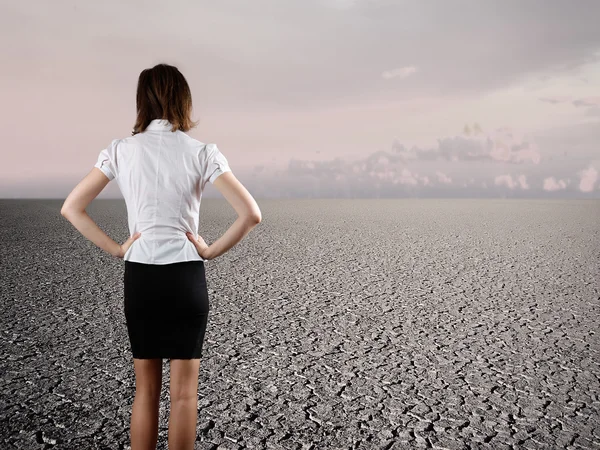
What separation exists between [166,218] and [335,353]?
2024 millimetres

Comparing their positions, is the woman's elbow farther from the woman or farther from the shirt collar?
the shirt collar

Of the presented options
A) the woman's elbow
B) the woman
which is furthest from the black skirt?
the woman's elbow

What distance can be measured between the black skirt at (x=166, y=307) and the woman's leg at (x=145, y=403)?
58mm

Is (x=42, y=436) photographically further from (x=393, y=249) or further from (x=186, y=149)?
(x=393, y=249)

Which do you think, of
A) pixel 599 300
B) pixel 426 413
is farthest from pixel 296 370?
pixel 599 300

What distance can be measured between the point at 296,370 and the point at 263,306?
1.56 meters

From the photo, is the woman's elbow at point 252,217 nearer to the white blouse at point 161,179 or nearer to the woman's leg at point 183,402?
the white blouse at point 161,179

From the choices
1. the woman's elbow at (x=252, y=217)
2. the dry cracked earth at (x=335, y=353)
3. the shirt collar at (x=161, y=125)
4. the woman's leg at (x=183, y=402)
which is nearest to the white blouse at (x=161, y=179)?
the shirt collar at (x=161, y=125)

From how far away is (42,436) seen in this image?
2574mm

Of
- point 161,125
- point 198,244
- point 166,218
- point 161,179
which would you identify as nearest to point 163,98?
point 161,125

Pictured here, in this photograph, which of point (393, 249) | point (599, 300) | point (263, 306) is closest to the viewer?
point (263, 306)

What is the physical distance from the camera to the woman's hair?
2.00 metres

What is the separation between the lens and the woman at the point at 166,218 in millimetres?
1989

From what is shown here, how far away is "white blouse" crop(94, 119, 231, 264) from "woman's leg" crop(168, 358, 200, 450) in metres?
0.40
